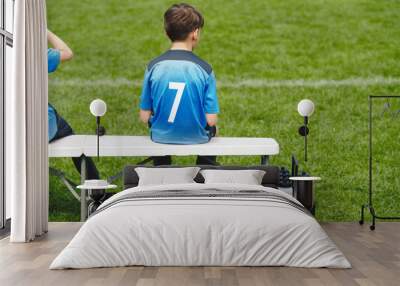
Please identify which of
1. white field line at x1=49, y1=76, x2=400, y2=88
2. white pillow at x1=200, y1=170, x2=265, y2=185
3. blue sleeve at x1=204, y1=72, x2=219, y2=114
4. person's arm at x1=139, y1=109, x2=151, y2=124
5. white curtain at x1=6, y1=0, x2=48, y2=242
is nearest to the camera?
white curtain at x1=6, y1=0, x2=48, y2=242

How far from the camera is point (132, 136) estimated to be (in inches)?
240

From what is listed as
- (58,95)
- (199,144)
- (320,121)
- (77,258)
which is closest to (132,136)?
(199,144)

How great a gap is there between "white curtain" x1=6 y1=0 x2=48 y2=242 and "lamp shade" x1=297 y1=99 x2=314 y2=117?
2.43 m

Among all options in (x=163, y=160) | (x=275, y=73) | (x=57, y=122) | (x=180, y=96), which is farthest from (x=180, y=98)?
(x=275, y=73)

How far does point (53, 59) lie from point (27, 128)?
1.64m

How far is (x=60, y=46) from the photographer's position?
6.38m

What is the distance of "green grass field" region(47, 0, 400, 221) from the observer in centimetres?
649

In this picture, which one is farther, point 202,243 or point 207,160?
point 207,160

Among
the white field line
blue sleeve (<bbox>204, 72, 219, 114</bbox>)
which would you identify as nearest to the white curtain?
blue sleeve (<bbox>204, 72, 219, 114</bbox>)

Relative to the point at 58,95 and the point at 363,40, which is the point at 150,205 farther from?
the point at 363,40

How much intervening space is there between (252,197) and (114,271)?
3.53ft

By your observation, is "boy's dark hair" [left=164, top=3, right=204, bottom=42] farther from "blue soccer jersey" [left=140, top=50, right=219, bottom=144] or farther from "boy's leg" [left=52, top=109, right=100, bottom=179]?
"boy's leg" [left=52, top=109, right=100, bottom=179]

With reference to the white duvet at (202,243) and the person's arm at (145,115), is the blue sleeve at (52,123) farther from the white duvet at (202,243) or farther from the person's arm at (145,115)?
the white duvet at (202,243)

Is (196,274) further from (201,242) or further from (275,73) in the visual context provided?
(275,73)
